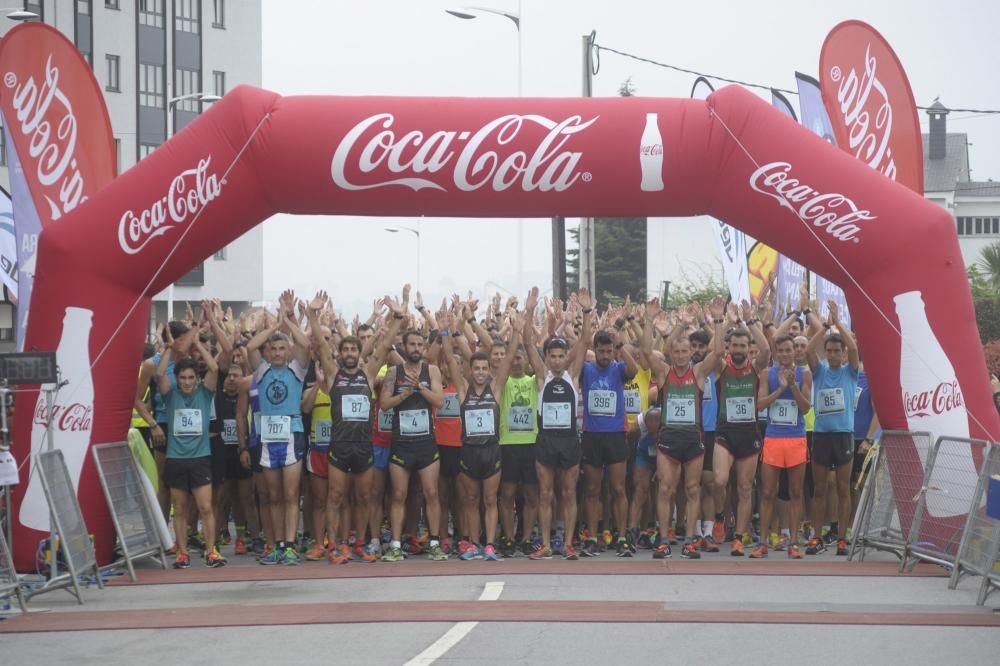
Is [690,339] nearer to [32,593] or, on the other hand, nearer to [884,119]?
[884,119]

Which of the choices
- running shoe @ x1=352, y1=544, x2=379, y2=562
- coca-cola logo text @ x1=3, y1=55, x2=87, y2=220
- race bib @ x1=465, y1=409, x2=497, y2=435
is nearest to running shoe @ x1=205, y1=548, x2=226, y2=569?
running shoe @ x1=352, y1=544, x2=379, y2=562

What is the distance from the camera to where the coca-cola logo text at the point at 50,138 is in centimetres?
1314

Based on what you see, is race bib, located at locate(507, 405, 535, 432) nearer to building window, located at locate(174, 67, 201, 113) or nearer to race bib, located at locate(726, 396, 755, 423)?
race bib, located at locate(726, 396, 755, 423)

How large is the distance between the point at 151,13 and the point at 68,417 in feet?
146

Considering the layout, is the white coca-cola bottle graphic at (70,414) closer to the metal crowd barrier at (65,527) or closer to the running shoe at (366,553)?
the metal crowd barrier at (65,527)

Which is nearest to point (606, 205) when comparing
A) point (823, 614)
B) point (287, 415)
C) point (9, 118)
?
point (287, 415)

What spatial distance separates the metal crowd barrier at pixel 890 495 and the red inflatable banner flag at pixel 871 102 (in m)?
3.80

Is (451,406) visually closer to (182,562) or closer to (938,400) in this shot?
(182,562)

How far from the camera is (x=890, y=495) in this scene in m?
11.6

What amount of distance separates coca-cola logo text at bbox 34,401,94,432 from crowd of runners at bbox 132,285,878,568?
106cm

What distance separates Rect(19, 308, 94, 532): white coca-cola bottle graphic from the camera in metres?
11.3

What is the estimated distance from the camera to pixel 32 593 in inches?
401

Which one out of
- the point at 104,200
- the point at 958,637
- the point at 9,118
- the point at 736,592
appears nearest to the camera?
the point at 958,637

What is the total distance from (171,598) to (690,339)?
5.53 meters
